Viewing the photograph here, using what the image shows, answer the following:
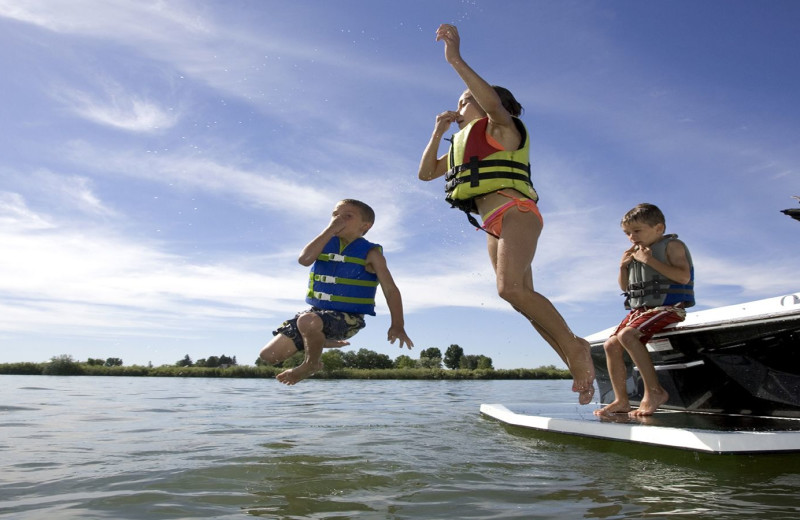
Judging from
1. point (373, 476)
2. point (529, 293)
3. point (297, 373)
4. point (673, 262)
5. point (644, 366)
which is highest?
point (673, 262)

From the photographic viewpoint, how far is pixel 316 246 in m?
5.25

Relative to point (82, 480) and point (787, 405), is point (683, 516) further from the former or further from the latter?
point (787, 405)

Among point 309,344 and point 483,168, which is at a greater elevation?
point 483,168

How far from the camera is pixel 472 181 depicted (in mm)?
4734

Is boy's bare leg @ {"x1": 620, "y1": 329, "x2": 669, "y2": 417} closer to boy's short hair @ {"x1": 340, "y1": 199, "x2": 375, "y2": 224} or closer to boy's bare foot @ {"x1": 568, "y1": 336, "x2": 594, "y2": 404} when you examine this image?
boy's bare foot @ {"x1": 568, "y1": 336, "x2": 594, "y2": 404}

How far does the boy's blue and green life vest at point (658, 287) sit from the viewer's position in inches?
250

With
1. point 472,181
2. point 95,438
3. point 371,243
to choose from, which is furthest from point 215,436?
point 472,181

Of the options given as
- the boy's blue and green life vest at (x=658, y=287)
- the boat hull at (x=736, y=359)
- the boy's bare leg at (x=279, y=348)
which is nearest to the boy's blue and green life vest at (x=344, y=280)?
the boy's bare leg at (x=279, y=348)

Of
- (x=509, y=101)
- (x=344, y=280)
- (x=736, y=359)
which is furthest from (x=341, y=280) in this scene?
(x=736, y=359)

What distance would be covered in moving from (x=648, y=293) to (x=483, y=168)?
9.28 ft

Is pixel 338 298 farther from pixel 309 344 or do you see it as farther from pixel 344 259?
pixel 309 344

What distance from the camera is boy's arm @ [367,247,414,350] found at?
5195 millimetres

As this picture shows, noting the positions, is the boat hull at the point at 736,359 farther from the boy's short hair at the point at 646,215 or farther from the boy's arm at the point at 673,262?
the boy's short hair at the point at 646,215

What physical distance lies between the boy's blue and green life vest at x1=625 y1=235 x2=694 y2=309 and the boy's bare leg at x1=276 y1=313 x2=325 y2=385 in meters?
3.35
